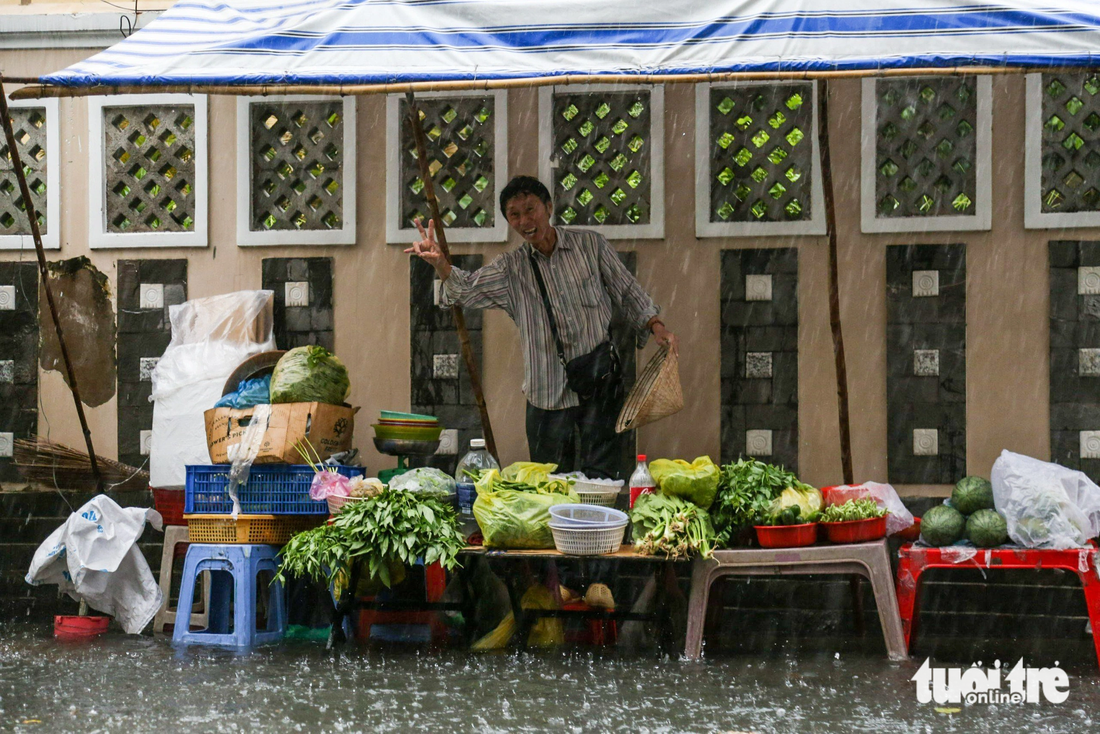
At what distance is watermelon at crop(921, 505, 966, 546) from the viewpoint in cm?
625

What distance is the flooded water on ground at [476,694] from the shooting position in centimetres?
491

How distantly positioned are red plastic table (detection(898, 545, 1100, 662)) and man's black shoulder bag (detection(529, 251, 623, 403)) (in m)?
1.92

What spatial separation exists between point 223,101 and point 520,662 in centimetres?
435

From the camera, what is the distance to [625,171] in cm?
769

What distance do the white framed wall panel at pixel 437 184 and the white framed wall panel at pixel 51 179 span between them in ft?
7.75

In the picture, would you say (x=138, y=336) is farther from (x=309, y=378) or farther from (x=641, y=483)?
(x=641, y=483)

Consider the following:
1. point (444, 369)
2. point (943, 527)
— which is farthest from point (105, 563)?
point (943, 527)

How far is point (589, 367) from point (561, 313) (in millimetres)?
366

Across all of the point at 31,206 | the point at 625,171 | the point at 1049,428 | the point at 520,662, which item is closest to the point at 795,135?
the point at 625,171

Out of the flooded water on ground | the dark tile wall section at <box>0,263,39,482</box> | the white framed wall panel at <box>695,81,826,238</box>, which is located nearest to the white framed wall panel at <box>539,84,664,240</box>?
the white framed wall panel at <box>695,81,826,238</box>

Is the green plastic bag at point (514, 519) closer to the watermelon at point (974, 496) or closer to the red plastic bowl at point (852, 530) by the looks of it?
the red plastic bowl at point (852, 530)

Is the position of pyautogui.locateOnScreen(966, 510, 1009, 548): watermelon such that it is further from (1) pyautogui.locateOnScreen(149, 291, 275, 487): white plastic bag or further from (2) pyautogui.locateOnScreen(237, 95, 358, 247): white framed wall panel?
(1) pyautogui.locateOnScreen(149, 291, 275, 487): white plastic bag

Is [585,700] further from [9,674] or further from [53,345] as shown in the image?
[53,345]

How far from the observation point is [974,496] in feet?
20.7
